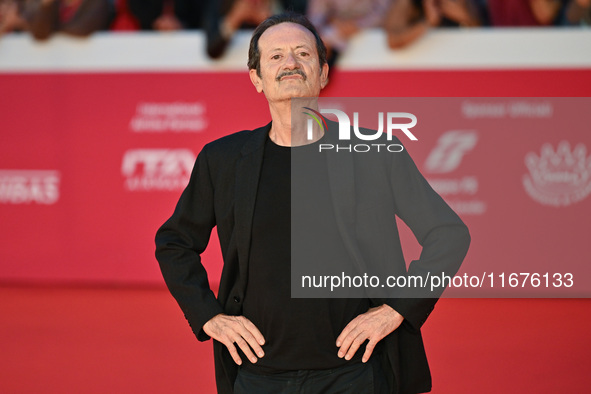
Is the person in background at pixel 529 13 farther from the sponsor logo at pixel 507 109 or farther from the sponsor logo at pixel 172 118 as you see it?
the sponsor logo at pixel 172 118

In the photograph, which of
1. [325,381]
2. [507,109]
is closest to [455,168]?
[507,109]

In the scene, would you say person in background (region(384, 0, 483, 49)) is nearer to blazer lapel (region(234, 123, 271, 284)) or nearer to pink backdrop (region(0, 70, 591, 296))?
pink backdrop (region(0, 70, 591, 296))

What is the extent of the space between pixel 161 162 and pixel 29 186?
1.12 metres

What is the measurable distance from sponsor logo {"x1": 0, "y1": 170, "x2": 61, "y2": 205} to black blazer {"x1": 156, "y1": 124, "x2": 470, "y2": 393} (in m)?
4.12

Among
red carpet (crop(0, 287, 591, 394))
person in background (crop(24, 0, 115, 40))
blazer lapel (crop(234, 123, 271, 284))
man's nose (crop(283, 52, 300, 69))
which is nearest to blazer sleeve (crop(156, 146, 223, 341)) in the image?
blazer lapel (crop(234, 123, 271, 284))

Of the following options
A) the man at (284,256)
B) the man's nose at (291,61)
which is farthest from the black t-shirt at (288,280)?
the man's nose at (291,61)

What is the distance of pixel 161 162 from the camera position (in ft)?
18.5

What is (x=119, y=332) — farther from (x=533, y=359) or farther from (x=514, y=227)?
(x=514, y=227)

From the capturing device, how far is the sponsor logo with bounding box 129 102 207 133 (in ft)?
18.5

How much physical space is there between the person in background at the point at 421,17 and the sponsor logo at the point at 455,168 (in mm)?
808

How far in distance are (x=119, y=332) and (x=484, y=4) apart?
3803mm

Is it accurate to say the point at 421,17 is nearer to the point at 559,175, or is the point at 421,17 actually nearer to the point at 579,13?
the point at 579,13

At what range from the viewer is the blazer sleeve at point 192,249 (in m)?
1.90

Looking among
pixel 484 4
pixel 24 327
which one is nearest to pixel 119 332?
pixel 24 327
